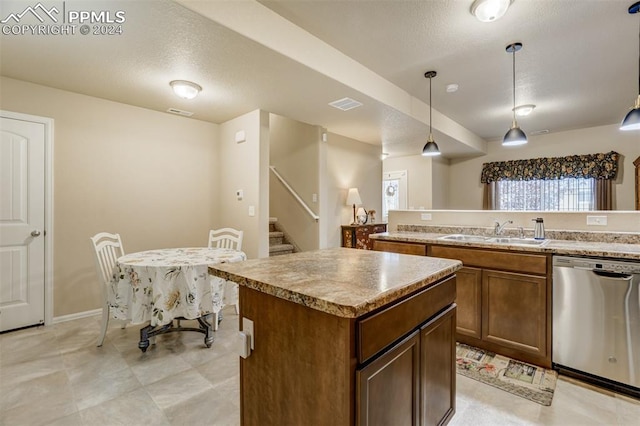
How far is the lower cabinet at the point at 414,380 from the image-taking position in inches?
39.9

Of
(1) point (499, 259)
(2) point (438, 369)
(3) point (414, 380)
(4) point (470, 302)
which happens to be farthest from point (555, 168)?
(3) point (414, 380)

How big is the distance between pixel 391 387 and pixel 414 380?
0.19m

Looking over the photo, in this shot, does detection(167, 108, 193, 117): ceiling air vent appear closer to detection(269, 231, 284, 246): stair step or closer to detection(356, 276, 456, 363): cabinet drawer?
detection(269, 231, 284, 246): stair step

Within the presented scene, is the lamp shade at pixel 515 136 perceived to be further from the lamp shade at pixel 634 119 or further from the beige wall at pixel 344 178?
the beige wall at pixel 344 178

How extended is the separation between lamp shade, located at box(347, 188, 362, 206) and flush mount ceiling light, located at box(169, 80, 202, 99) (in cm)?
294

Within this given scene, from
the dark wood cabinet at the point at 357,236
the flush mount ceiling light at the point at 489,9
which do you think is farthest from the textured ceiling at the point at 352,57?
the dark wood cabinet at the point at 357,236

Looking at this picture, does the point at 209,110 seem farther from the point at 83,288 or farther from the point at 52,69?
the point at 83,288

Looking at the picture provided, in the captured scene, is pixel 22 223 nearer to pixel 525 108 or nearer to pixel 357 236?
pixel 357 236

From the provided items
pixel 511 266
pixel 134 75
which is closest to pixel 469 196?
pixel 511 266

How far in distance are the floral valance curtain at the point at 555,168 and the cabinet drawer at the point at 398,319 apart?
571 cm

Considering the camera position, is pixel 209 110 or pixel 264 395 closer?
pixel 264 395

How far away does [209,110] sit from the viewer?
12.6 ft

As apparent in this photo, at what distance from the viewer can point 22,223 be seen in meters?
3.02

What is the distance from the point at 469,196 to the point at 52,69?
729cm
